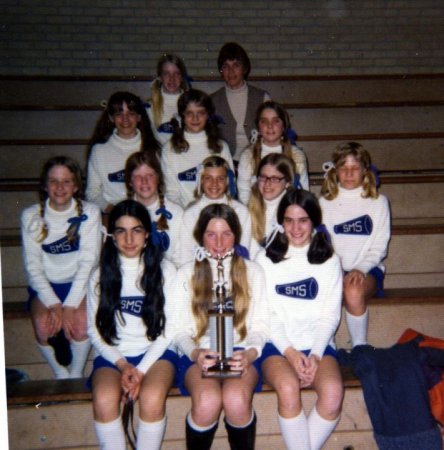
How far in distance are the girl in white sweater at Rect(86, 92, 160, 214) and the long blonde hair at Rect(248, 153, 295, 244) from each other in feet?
2.75

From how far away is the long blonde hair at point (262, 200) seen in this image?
275 cm

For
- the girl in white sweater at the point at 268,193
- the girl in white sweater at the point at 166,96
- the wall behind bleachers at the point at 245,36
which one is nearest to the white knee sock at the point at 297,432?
the girl in white sweater at the point at 268,193

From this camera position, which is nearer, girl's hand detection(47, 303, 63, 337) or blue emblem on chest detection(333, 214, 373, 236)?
girl's hand detection(47, 303, 63, 337)

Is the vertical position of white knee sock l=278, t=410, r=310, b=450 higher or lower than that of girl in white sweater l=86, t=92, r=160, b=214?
lower

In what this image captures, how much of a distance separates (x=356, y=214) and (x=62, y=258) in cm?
160

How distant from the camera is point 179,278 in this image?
7.33 ft

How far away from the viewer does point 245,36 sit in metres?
4.73

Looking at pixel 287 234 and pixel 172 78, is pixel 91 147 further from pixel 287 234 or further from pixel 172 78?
pixel 287 234

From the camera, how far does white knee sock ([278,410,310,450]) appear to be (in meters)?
1.94

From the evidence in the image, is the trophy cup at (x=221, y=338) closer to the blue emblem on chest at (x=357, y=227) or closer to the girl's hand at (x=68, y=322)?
the girl's hand at (x=68, y=322)

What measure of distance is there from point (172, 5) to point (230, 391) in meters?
3.91

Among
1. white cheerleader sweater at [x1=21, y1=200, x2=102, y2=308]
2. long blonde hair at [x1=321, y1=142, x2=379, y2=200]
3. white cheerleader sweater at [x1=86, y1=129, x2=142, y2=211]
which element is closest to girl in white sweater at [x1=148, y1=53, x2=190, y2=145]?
white cheerleader sweater at [x1=86, y1=129, x2=142, y2=211]

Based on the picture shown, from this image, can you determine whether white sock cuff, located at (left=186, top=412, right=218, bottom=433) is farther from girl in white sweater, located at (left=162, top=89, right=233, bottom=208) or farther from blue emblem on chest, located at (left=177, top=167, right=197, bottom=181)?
blue emblem on chest, located at (left=177, top=167, right=197, bottom=181)

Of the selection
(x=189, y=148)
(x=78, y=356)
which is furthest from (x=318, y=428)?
(x=189, y=148)
